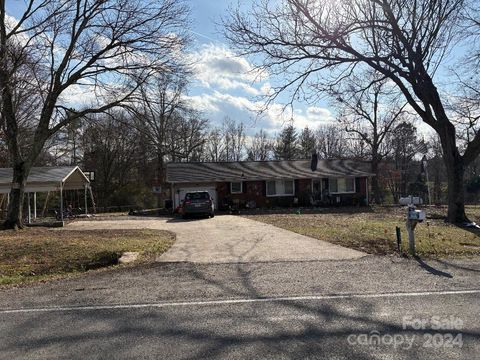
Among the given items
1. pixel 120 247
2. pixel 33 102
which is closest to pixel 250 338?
pixel 120 247

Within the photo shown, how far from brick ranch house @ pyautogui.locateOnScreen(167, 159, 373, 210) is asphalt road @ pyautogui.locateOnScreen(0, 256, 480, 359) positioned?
1080 inches

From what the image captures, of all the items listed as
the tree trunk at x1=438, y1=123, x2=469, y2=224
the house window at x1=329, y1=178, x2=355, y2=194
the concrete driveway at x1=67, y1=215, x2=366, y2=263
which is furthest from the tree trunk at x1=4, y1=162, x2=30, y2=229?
the house window at x1=329, y1=178, x2=355, y2=194

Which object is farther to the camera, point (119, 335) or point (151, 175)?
point (151, 175)

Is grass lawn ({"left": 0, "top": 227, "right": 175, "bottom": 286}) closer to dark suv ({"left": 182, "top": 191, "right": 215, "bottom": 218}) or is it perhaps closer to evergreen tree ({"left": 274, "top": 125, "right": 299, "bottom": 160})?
dark suv ({"left": 182, "top": 191, "right": 215, "bottom": 218})

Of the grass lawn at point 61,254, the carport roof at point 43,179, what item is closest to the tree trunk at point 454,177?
the grass lawn at point 61,254

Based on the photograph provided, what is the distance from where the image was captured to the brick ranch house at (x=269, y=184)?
1453 inches

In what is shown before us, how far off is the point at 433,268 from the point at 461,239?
652cm

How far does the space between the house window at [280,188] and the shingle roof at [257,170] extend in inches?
25.5

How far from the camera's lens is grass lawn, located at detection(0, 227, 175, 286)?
34.7 feet

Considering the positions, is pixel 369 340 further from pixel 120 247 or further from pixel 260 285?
pixel 120 247

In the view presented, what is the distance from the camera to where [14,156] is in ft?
67.1

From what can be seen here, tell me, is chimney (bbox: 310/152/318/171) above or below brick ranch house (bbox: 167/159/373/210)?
above

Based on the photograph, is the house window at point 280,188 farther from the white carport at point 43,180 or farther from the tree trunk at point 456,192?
the tree trunk at point 456,192

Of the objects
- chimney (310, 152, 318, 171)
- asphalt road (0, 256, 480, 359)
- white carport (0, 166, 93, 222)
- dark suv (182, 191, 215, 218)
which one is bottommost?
asphalt road (0, 256, 480, 359)
